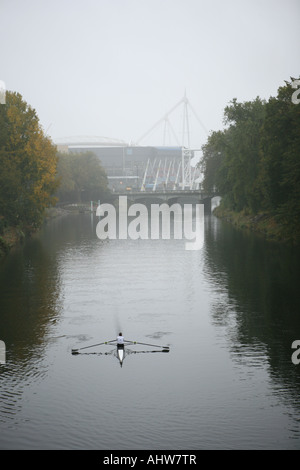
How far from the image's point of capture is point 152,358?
95.2 ft

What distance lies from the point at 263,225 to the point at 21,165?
34.6m

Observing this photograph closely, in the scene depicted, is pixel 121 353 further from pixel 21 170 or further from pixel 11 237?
pixel 21 170

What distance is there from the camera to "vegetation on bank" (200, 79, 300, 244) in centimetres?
6175

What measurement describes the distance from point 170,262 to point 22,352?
32.4 metres

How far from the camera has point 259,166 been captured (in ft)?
271

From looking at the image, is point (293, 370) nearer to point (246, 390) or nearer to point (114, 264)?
point (246, 390)

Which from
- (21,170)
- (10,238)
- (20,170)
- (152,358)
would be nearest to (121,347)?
(152,358)

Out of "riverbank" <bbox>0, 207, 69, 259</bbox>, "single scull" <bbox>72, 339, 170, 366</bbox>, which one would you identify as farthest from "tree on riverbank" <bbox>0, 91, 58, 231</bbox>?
"single scull" <bbox>72, 339, 170, 366</bbox>

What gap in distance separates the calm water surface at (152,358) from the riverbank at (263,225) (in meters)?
10.0

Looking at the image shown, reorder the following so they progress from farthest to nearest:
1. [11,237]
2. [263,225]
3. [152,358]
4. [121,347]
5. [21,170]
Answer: [263,225] < [21,170] < [11,237] < [121,347] < [152,358]

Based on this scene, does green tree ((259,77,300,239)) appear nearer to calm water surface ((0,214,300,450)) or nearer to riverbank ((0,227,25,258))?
calm water surface ((0,214,300,450))

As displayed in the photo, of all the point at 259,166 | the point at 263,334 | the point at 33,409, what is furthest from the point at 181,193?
the point at 33,409
